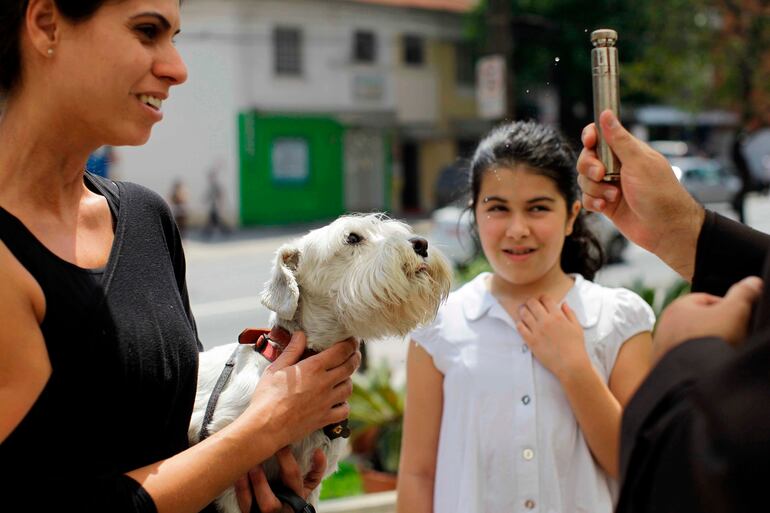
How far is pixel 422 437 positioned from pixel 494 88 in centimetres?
830

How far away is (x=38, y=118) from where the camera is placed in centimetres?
166

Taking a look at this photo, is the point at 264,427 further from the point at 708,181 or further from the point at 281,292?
the point at 708,181

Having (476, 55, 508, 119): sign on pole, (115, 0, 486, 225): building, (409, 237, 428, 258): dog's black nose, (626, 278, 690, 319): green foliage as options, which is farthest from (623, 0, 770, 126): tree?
(409, 237, 428, 258): dog's black nose

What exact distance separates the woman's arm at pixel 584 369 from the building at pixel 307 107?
69.5ft

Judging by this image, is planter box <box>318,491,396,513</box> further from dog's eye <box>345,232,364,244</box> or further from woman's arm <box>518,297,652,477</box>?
dog's eye <box>345,232,364,244</box>

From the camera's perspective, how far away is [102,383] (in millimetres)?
1616

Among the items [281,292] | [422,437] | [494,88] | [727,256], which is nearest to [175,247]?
[281,292]

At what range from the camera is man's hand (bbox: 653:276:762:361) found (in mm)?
1164

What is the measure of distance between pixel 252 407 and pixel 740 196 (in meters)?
13.0

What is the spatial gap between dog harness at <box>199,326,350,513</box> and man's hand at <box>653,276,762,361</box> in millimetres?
1043

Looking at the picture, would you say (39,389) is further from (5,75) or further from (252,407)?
(5,75)

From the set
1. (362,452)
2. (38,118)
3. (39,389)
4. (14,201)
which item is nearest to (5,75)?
(38,118)

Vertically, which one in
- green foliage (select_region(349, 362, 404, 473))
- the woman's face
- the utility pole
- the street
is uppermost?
the utility pole

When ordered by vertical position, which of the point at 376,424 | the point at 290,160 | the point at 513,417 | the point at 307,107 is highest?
the point at 307,107
